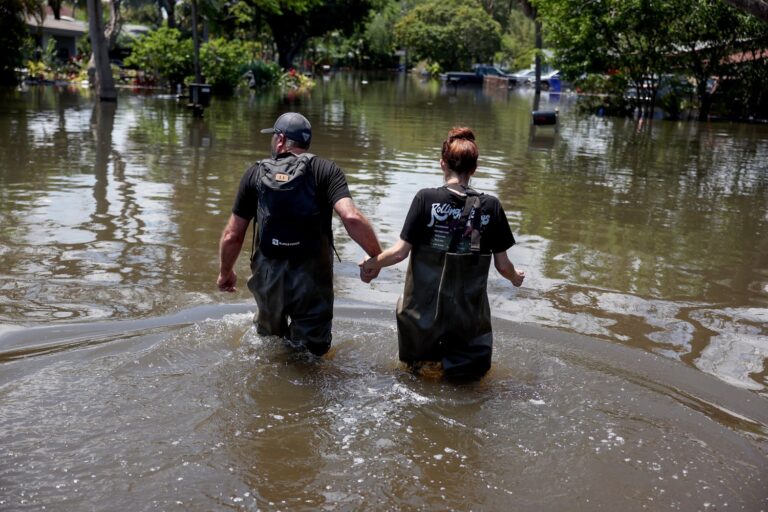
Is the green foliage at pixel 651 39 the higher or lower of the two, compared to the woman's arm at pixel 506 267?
higher

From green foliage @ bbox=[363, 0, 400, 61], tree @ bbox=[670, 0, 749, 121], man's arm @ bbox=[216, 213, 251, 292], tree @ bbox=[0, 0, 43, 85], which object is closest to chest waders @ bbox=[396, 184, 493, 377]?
man's arm @ bbox=[216, 213, 251, 292]

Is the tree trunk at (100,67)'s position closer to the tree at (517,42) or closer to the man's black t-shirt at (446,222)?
the man's black t-shirt at (446,222)

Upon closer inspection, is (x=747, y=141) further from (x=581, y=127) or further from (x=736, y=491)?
(x=736, y=491)

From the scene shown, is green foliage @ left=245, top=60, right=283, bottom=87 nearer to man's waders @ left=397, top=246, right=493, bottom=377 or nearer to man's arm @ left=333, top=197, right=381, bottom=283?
man's arm @ left=333, top=197, right=381, bottom=283

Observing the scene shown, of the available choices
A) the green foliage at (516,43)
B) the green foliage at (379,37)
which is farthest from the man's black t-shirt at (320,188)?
the green foliage at (379,37)

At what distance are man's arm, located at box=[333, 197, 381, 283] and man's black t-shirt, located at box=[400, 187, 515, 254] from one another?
0.28 metres

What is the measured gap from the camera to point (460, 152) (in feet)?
15.4

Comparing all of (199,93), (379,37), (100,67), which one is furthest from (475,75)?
(199,93)

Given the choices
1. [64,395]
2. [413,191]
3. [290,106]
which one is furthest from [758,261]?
[290,106]

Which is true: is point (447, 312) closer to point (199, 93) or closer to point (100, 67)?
point (199, 93)

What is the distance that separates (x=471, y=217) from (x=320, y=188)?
0.94 m

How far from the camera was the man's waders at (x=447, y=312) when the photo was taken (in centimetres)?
474

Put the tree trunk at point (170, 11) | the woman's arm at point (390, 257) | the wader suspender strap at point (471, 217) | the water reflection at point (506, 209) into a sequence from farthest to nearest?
1. the tree trunk at point (170, 11)
2. the water reflection at point (506, 209)
3. the woman's arm at point (390, 257)
4. the wader suspender strap at point (471, 217)

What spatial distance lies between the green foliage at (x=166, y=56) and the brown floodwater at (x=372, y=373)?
2692 cm
